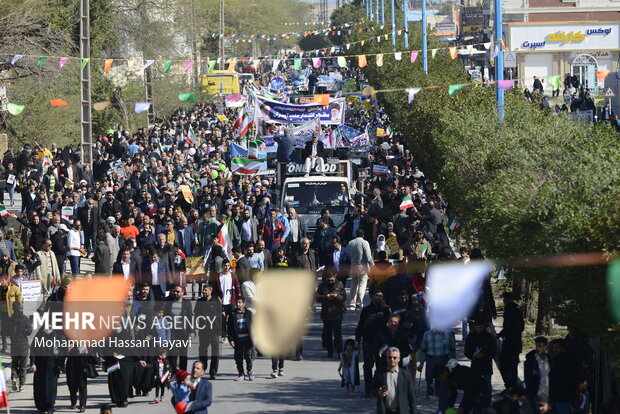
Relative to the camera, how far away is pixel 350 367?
589 inches

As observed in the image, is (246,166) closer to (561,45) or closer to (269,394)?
(269,394)

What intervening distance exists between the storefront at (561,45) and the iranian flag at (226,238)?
67039 millimetres

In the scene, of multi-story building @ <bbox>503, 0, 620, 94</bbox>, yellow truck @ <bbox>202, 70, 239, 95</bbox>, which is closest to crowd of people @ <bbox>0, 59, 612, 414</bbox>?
yellow truck @ <bbox>202, 70, 239, 95</bbox>

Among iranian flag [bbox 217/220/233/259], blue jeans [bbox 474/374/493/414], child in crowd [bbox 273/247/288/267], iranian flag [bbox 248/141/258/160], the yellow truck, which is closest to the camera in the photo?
blue jeans [bbox 474/374/493/414]

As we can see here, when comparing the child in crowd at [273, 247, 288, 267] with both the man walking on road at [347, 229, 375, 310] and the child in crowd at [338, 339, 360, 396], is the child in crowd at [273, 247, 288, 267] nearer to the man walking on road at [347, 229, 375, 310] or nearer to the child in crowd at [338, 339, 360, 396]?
the man walking on road at [347, 229, 375, 310]

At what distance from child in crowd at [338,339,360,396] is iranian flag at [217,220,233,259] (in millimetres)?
7773

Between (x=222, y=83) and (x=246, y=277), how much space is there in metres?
52.2

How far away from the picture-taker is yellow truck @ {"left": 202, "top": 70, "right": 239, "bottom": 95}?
2768 inches

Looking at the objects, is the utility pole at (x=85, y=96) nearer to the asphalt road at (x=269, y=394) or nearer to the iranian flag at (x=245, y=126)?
the iranian flag at (x=245, y=126)

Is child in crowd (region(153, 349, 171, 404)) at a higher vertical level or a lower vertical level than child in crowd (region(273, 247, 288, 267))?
lower

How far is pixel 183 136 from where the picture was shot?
48.6m

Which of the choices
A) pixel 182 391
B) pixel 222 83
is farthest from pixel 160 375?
pixel 222 83

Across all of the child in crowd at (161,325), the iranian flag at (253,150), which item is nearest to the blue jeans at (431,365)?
the child in crowd at (161,325)

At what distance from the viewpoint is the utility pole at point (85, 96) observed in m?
33.6
